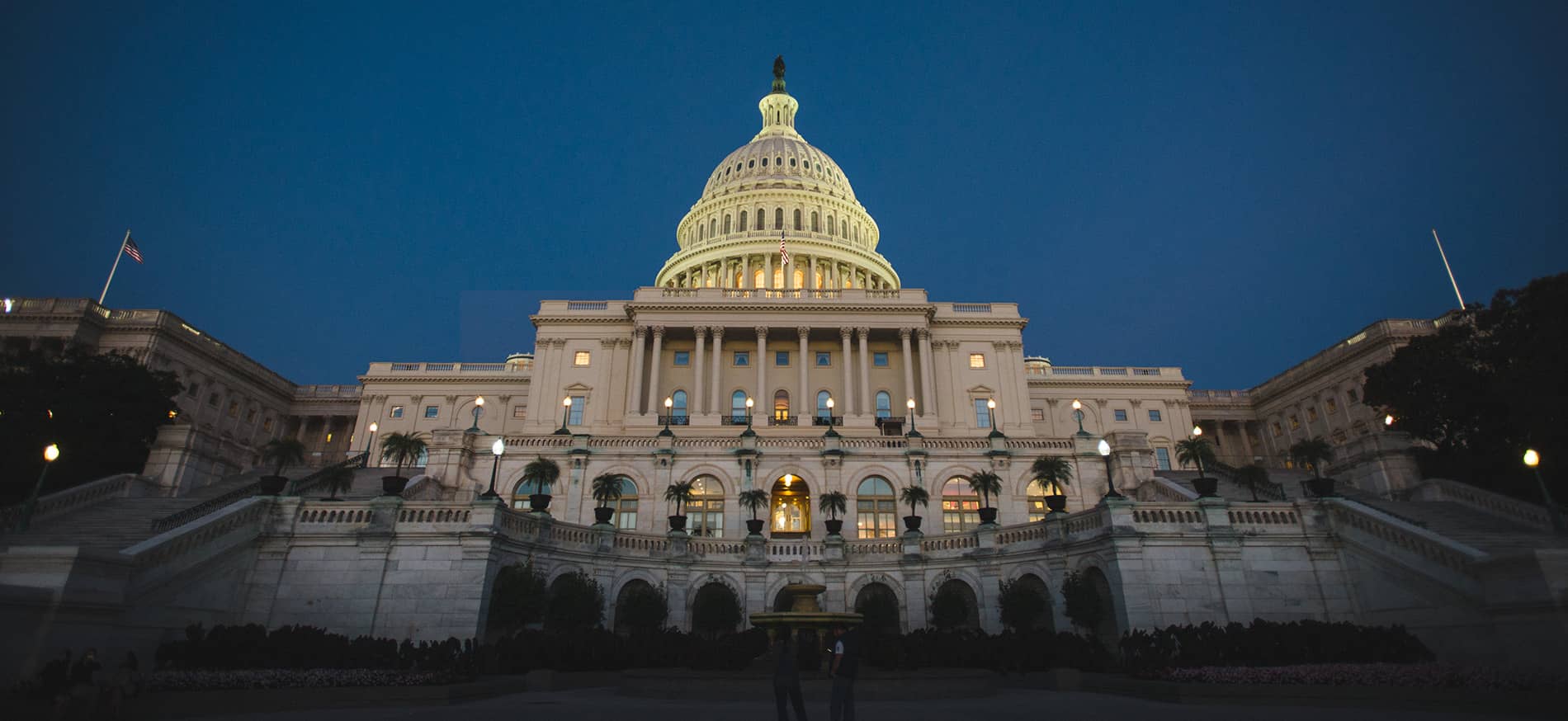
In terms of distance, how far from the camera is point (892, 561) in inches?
1195

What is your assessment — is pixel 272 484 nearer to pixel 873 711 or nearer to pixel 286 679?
pixel 286 679

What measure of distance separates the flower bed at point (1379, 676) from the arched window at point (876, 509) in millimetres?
21614

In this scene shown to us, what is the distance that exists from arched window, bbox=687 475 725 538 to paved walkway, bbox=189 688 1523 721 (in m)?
22.0

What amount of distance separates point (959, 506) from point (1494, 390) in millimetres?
23043

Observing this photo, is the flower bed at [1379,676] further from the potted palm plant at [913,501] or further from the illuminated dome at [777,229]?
the illuminated dome at [777,229]

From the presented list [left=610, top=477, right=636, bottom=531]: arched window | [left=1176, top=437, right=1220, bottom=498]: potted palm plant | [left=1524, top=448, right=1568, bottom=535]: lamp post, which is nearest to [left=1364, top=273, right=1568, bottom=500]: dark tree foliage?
[left=1524, top=448, right=1568, bottom=535]: lamp post

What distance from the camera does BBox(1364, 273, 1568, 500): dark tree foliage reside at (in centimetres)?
3006

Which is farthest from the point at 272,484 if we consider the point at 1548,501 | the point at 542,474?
the point at 1548,501

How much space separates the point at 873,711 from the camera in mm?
14805

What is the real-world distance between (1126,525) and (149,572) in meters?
27.1

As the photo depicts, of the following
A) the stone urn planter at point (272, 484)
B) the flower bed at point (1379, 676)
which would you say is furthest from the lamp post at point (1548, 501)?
the stone urn planter at point (272, 484)

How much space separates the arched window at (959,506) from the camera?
39.4 m

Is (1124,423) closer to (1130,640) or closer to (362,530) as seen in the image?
(1130,640)

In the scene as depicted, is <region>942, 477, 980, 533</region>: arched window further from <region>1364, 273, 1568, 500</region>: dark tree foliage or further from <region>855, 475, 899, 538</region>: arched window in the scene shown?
<region>1364, 273, 1568, 500</region>: dark tree foliage
